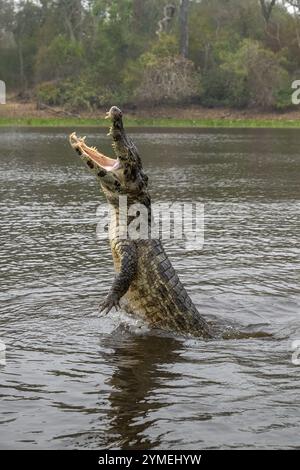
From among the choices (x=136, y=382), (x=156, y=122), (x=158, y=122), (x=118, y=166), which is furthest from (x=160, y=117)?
(x=136, y=382)

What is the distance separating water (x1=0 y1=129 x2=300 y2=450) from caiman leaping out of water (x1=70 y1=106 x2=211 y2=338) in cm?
26

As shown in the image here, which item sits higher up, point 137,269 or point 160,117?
point 160,117

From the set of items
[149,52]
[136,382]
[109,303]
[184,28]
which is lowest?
[136,382]

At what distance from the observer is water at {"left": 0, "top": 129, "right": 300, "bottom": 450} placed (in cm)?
662

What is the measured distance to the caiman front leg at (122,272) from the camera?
29.4 feet

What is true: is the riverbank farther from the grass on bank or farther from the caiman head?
the caiman head

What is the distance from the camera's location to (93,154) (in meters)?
9.46

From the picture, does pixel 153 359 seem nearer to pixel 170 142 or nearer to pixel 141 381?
pixel 141 381

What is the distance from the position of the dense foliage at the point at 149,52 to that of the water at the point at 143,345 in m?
54.0

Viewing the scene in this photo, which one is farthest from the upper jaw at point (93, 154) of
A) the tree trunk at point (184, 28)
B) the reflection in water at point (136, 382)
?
the tree trunk at point (184, 28)

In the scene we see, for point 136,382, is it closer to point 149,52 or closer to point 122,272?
point 122,272

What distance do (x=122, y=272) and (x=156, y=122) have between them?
5859 cm

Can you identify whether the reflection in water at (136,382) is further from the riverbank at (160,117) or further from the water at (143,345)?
the riverbank at (160,117)
